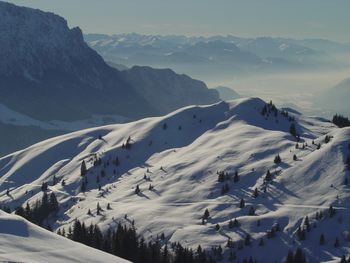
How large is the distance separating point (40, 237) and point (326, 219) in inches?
4443

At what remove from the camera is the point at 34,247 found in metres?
95.3

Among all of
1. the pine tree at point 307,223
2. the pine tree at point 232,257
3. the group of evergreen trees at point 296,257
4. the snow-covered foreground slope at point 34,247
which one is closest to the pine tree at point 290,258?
the group of evergreen trees at point 296,257

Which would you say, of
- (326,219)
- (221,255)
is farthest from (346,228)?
(221,255)

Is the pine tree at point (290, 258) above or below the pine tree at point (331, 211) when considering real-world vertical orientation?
below

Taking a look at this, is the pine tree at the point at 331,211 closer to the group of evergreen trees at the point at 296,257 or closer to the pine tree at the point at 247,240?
the group of evergreen trees at the point at 296,257

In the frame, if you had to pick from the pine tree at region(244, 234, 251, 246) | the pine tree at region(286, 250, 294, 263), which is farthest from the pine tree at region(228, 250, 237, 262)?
the pine tree at region(286, 250, 294, 263)

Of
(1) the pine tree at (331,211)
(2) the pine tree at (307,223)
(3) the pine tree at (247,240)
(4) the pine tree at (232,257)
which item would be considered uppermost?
(1) the pine tree at (331,211)

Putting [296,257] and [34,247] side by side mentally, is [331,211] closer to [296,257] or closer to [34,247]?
Answer: [296,257]

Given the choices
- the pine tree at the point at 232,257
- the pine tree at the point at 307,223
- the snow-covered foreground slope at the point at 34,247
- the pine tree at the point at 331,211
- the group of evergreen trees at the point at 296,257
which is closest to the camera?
the snow-covered foreground slope at the point at 34,247

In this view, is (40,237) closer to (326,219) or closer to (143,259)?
(143,259)

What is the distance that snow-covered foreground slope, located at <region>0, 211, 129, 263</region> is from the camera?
293 feet

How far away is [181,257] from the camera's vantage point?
157 meters

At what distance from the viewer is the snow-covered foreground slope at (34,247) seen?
8919cm

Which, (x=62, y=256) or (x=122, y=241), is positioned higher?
(x=62, y=256)
